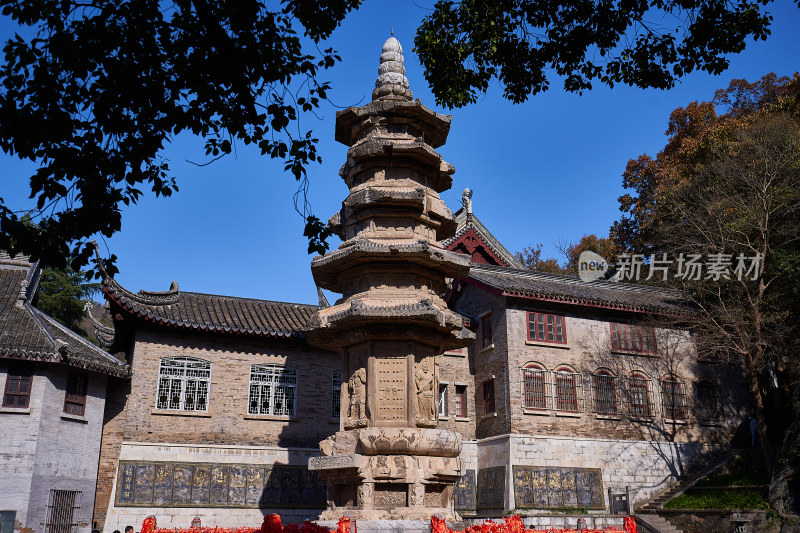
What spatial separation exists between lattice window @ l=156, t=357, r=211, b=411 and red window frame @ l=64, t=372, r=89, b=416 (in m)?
2.26

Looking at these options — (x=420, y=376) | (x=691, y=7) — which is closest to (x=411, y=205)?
(x=420, y=376)

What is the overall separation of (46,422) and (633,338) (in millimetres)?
21879

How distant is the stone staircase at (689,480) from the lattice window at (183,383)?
54.0 ft

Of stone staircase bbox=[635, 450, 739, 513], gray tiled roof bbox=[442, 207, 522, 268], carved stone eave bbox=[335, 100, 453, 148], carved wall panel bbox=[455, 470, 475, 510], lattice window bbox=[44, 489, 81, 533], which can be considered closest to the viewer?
carved stone eave bbox=[335, 100, 453, 148]

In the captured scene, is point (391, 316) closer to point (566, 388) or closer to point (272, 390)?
point (272, 390)

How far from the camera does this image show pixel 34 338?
65.7 ft

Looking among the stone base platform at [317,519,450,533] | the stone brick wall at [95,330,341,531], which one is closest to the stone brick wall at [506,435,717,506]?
the stone brick wall at [95,330,341,531]

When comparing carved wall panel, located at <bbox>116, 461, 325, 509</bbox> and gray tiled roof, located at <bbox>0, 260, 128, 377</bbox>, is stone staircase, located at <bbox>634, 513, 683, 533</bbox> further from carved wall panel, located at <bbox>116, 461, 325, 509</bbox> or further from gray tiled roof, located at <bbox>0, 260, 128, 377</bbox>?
gray tiled roof, located at <bbox>0, 260, 128, 377</bbox>

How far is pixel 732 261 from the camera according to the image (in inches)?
1048

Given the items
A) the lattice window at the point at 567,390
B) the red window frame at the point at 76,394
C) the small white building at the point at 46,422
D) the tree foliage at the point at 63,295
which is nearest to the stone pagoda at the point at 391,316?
the small white building at the point at 46,422

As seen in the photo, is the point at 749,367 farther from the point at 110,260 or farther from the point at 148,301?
the point at 110,260

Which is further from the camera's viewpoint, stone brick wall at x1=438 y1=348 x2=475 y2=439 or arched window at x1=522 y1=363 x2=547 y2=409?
stone brick wall at x1=438 y1=348 x2=475 y2=439

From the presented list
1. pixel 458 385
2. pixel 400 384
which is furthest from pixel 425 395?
pixel 458 385

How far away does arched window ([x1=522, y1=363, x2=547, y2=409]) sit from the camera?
83.6 feet
